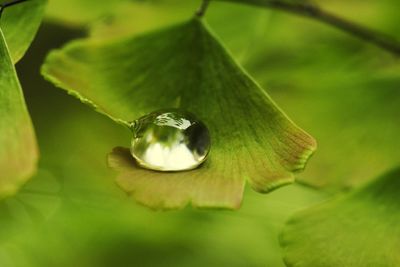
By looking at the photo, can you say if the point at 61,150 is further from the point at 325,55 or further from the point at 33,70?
the point at 325,55

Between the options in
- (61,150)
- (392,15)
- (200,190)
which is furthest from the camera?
(392,15)

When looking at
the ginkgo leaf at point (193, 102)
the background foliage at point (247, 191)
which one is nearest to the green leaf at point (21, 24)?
the ginkgo leaf at point (193, 102)

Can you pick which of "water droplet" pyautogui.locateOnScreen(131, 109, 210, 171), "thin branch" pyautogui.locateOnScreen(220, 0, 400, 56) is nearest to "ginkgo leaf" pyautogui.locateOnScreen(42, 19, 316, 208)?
"water droplet" pyautogui.locateOnScreen(131, 109, 210, 171)

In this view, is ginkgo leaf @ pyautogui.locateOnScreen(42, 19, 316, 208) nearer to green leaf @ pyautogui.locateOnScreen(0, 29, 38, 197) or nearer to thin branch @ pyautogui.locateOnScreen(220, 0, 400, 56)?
green leaf @ pyautogui.locateOnScreen(0, 29, 38, 197)

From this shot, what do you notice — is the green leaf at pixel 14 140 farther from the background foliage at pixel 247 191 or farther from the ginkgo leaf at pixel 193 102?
the background foliage at pixel 247 191

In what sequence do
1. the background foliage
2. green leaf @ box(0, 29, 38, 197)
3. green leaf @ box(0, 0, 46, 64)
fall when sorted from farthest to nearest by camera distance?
the background foliage → green leaf @ box(0, 0, 46, 64) → green leaf @ box(0, 29, 38, 197)

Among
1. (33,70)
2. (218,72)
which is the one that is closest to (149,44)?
(218,72)

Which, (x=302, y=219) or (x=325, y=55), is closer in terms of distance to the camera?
(x=302, y=219)
